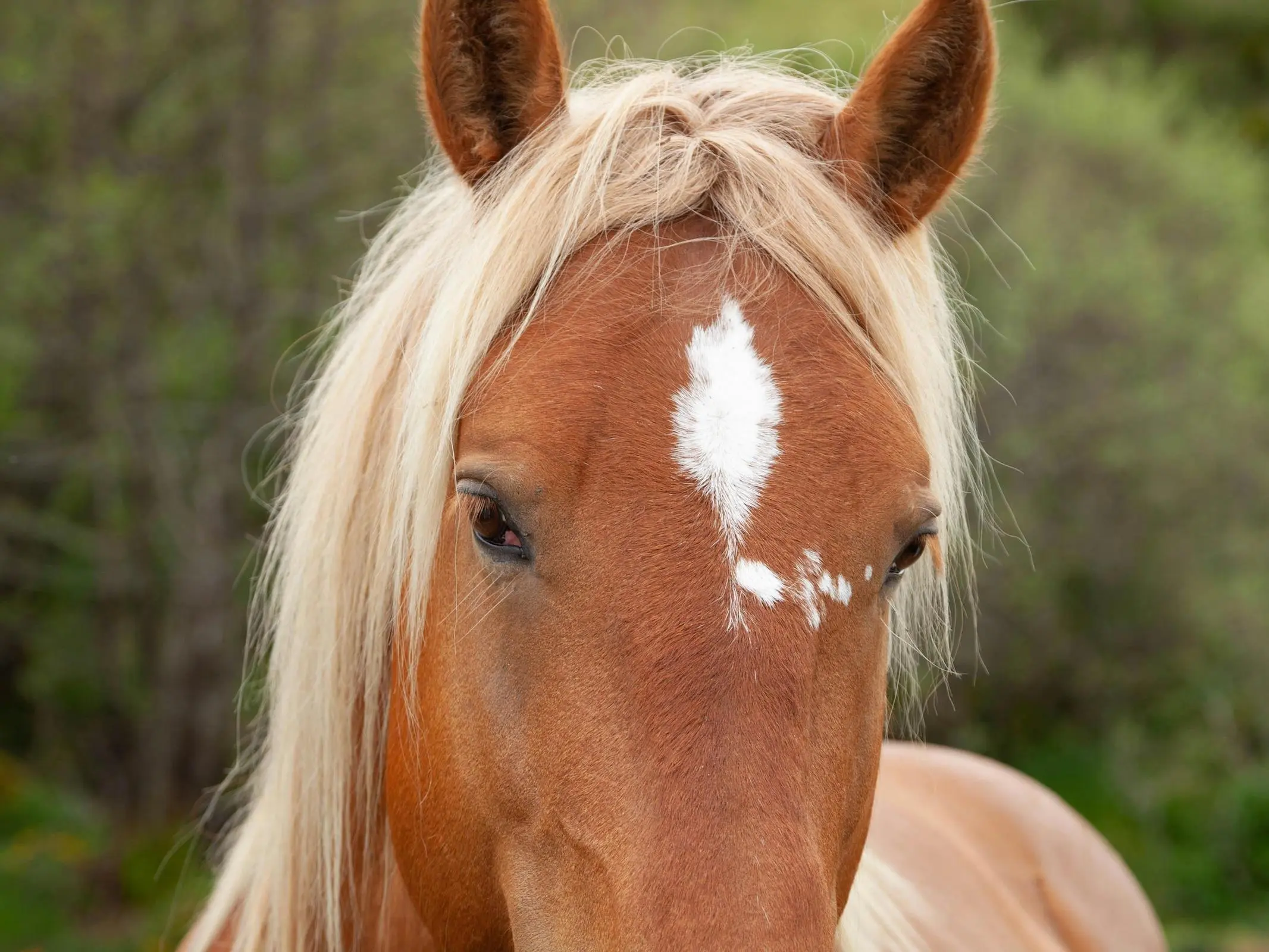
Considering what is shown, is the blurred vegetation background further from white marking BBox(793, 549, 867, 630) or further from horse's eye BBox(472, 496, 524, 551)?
white marking BBox(793, 549, 867, 630)

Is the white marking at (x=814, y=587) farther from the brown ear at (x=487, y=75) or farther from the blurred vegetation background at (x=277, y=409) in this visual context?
the blurred vegetation background at (x=277, y=409)

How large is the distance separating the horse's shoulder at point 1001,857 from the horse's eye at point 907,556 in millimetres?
1153

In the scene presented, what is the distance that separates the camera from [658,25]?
7.82m

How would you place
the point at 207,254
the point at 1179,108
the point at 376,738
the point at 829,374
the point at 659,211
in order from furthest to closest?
1. the point at 1179,108
2. the point at 207,254
3. the point at 376,738
4. the point at 659,211
5. the point at 829,374

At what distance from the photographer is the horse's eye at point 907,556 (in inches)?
58.7

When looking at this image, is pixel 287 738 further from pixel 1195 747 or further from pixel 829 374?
pixel 1195 747

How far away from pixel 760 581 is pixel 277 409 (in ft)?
17.9

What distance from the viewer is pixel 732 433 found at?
4.50 ft

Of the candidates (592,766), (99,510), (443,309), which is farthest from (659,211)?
(99,510)

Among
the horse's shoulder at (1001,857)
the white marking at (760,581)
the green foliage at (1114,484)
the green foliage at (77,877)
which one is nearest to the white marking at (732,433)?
the white marking at (760,581)

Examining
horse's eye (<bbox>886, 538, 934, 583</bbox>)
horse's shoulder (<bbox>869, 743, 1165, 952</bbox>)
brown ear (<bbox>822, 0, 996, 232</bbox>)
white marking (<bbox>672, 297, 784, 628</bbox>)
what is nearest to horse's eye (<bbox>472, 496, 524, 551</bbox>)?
white marking (<bbox>672, 297, 784, 628</bbox>)

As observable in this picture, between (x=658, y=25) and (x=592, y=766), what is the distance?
23.9ft

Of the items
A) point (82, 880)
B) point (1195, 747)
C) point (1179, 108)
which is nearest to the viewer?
point (82, 880)

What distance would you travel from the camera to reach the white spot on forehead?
134cm
